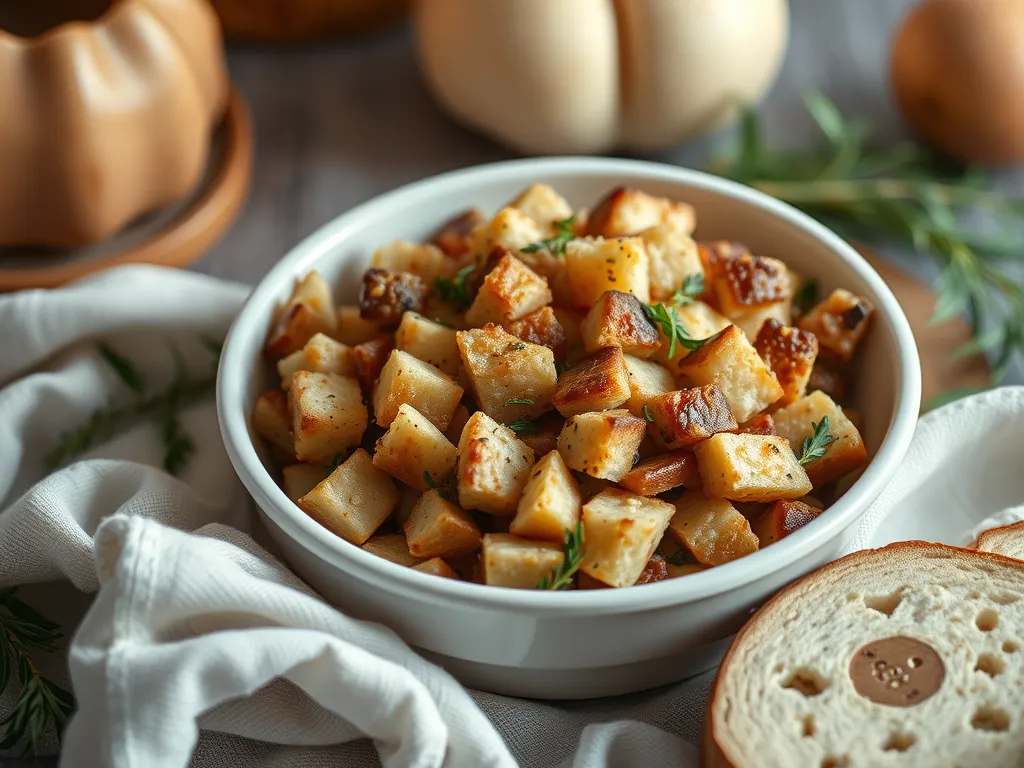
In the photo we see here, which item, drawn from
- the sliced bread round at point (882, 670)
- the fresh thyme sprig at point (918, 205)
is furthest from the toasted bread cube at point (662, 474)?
the fresh thyme sprig at point (918, 205)

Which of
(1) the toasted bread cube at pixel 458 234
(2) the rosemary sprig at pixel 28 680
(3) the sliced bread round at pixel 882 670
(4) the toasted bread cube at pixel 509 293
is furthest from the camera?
(1) the toasted bread cube at pixel 458 234

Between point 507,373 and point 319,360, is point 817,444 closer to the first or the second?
point 507,373

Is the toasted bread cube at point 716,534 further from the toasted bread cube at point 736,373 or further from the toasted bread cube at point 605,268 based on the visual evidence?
the toasted bread cube at point 605,268

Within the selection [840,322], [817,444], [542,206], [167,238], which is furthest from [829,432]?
[167,238]

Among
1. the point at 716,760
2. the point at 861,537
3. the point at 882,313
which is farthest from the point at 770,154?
the point at 716,760

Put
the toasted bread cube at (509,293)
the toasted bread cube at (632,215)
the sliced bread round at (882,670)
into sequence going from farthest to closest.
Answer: the toasted bread cube at (632,215)
the toasted bread cube at (509,293)
the sliced bread round at (882,670)

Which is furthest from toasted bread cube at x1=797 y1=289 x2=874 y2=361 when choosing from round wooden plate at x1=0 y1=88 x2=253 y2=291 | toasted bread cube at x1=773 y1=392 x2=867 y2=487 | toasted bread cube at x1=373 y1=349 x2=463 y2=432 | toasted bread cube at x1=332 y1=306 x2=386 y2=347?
round wooden plate at x1=0 y1=88 x2=253 y2=291
